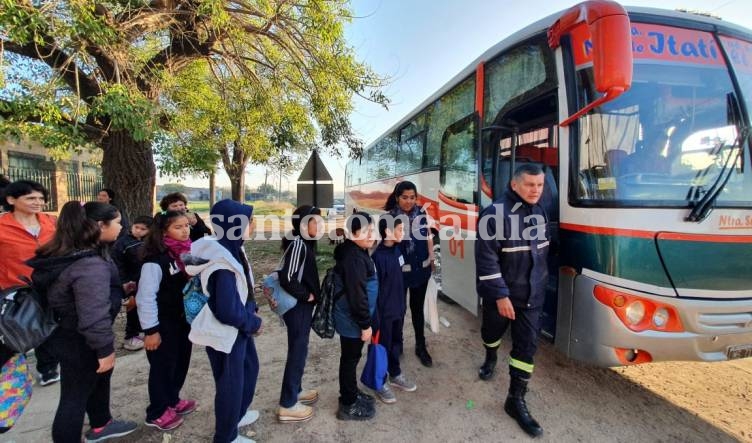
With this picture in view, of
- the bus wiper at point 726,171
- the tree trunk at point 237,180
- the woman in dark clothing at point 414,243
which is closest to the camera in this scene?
the bus wiper at point 726,171

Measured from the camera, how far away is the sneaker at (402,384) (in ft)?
10.7

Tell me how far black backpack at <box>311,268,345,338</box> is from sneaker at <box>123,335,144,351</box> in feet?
8.84

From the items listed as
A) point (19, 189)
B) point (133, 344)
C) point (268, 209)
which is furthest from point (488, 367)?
point (268, 209)

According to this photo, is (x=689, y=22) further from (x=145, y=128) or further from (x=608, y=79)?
(x=145, y=128)

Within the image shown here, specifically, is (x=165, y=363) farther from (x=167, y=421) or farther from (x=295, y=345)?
(x=295, y=345)

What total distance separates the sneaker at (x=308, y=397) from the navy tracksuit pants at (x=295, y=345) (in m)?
0.23

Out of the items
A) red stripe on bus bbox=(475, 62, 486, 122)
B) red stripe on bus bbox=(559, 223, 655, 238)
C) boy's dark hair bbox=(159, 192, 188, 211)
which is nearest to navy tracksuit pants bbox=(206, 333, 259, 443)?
boy's dark hair bbox=(159, 192, 188, 211)

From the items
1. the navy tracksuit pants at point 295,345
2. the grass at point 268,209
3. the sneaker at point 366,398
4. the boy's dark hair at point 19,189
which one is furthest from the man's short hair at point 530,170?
the grass at point 268,209

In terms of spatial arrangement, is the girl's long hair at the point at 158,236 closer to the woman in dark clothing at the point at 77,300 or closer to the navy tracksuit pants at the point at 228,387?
the woman in dark clothing at the point at 77,300

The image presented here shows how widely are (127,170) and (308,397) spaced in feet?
18.5

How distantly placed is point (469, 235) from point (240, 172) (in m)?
16.1

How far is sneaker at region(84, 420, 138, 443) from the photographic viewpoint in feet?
8.34

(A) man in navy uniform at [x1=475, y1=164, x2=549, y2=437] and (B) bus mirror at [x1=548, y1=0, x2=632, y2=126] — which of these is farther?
(A) man in navy uniform at [x1=475, y1=164, x2=549, y2=437]

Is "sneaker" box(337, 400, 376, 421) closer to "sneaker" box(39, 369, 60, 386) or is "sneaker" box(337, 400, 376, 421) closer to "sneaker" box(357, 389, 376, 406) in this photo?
"sneaker" box(357, 389, 376, 406)
